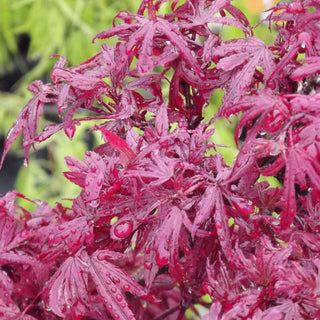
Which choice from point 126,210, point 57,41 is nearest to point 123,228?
point 126,210

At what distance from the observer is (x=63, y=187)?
1938 mm

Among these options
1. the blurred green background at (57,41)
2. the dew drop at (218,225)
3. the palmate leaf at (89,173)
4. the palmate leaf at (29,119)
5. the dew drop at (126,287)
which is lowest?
the blurred green background at (57,41)

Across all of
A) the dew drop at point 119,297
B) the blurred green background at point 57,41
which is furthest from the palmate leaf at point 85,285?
the blurred green background at point 57,41

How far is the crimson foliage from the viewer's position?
0.39 m

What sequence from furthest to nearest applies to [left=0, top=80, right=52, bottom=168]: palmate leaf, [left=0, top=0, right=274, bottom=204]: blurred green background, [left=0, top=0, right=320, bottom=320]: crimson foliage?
[left=0, top=0, right=274, bottom=204]: blurred green background, [left=0, top=80, right=52, bottom=168]: palmate leaf, [left=0, top=0, right=320, bottom=320]: crimson foliage

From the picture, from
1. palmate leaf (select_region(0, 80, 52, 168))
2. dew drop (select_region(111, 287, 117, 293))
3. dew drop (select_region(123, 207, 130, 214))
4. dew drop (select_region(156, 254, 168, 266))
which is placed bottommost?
dew drop (select_region(111, 287, 117, 293))

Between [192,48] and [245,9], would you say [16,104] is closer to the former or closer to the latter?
[245,9]

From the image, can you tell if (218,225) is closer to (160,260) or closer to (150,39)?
(160,260)

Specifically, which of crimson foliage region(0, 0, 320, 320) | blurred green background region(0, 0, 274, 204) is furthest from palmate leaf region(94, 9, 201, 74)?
blurred green background region(0, 0, 274, 204)

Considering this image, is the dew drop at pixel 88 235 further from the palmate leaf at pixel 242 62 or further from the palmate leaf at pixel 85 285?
the palmate leaf at pixel 242 62

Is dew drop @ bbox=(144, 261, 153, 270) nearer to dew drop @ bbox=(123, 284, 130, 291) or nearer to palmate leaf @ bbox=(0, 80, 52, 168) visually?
dew drop @ bbox=(123, 284, 130, 291)

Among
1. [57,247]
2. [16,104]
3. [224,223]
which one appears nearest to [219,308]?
[224,223]

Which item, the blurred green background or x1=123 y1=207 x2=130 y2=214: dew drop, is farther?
the blurred green background

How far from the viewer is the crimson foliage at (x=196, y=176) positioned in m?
0.39
